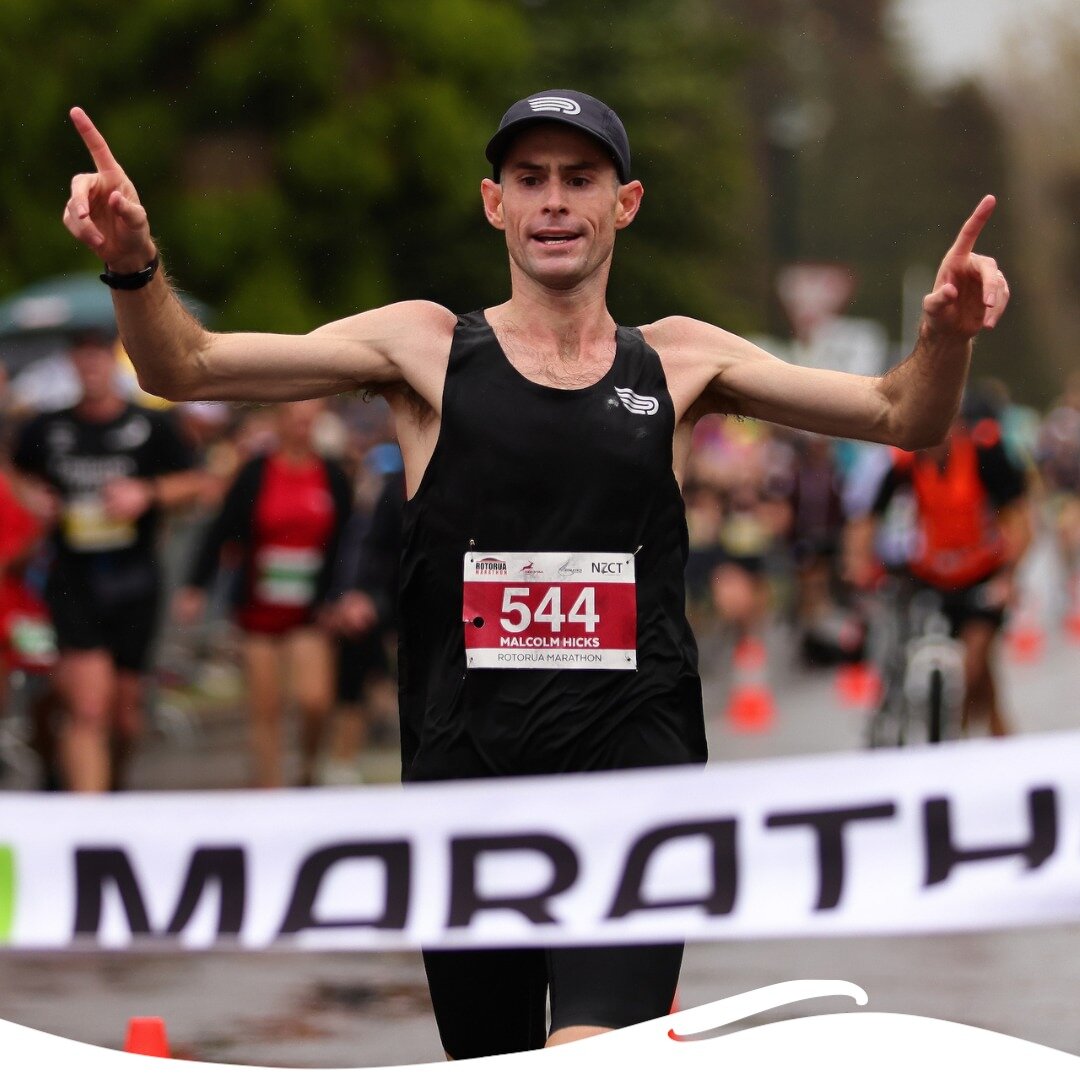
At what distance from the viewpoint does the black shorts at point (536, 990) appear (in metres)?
4.23

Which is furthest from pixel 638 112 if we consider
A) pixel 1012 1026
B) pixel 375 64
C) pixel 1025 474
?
pixel 1012 1026

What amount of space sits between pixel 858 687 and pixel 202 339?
1319 centimetres

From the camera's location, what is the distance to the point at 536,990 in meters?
4.54

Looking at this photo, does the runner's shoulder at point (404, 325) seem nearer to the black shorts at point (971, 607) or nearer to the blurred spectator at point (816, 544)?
the black shorts at point (971, 607)

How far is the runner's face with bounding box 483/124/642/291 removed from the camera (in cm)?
437

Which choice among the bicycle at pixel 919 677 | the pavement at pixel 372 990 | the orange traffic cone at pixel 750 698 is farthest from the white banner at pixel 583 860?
the orange traffic cone at pixel 750 698

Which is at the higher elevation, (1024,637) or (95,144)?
(1024,637)

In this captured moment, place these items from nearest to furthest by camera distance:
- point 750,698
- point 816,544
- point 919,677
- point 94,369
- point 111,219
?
point 111,219 → point 94,369 → point 919,677 → point 750,698 → point 816,544

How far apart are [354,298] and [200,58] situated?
3763mm

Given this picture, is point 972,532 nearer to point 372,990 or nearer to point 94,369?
point 94,369

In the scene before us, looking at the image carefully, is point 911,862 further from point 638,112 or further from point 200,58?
point 638,112

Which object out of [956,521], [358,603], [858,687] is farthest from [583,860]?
[858,687]

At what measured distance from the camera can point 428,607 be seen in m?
4.42

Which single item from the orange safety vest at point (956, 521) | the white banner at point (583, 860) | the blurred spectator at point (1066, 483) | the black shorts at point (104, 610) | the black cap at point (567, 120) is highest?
the blurred spectator at point (1066, 483)
